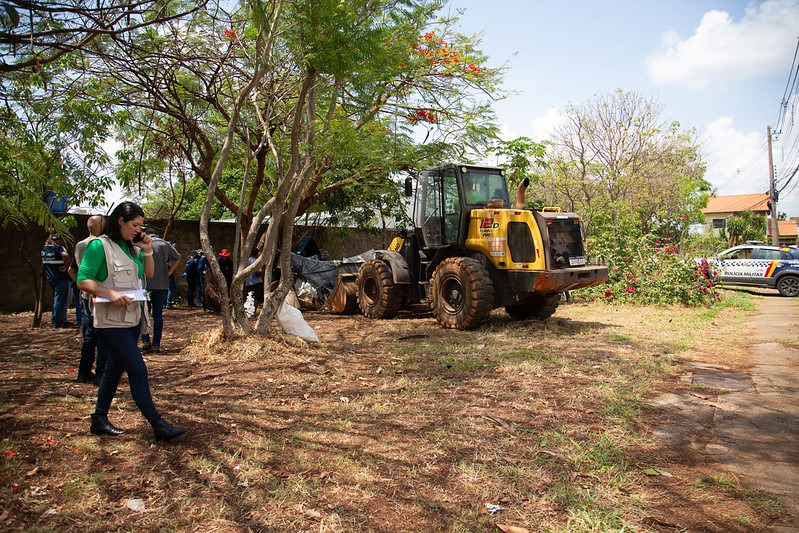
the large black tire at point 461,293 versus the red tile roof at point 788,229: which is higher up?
the red tile roof at point 788,229

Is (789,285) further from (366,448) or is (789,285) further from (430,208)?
(366,448)

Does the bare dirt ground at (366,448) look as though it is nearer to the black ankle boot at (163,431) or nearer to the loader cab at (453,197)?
the black ankle boot at (163,431)

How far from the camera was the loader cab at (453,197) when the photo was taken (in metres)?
9.34

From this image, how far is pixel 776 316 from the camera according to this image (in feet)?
36.6

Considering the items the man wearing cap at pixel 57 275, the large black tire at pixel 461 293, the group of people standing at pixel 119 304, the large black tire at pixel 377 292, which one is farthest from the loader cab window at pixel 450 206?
the man wearing cap at pixel 57 275

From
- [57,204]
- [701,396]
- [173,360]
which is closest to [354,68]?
[173,360]

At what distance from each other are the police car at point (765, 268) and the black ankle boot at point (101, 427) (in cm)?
1575

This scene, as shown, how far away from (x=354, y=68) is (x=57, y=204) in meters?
7.33

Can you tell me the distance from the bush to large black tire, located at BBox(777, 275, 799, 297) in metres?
3.93

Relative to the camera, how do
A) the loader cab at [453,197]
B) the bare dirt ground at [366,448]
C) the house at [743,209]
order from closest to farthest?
1. the bare dirt ground at [366,448]
2. the loader cab at [453,197]
3. the house at [743,209]

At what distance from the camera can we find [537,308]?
32.5 ft

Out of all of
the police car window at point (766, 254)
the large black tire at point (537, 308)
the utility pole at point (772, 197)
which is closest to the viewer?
the large black tire at point (537, 308)

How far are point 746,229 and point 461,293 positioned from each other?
42.9 meters

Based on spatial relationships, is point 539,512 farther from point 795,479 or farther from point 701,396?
point 701,396
